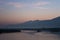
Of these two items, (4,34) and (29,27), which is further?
(4,34)

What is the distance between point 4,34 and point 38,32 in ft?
2.51

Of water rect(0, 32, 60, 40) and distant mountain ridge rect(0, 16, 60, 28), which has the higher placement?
distant mountain ridge rect(0, 16, 60, 28)

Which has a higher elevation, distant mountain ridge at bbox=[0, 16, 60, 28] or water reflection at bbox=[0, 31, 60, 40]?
distant mountain ridge at bbox=[0, 16, 60, 28]

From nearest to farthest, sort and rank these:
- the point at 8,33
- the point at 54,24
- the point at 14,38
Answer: the point at 54,24
the point at 14,38
the point at 8,33

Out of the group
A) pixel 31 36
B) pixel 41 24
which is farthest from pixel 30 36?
pixel 41 24

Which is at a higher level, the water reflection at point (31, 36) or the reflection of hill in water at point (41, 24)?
the reflection of hill in water at point (41, 24)

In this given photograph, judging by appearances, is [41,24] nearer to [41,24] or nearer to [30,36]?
[41,24]

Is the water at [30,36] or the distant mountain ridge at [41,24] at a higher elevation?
the distant mountain ridge at [41,24]

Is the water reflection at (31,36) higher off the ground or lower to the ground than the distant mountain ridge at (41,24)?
lower

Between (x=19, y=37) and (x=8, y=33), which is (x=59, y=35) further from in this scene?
(x=8, y=33)

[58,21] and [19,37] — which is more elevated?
[58,21]

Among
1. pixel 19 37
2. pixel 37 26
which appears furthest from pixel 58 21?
pixel 19 37

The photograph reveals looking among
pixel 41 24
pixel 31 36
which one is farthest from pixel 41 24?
pixel 31 36

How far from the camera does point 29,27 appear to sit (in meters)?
2.41
